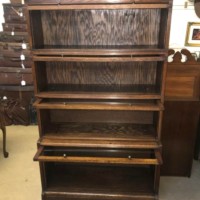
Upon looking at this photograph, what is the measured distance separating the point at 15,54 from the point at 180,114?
6.90 feet

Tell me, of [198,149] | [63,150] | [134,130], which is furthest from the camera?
[198,149]

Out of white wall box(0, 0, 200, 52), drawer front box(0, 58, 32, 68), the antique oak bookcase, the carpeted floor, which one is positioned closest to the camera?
the antique oak bookcase

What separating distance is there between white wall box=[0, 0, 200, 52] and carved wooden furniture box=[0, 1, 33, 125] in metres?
1.73

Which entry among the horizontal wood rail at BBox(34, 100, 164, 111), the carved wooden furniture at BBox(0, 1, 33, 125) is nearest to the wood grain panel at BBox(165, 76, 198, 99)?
the horizontal wood rail at BBox(34, 100, 164, 111)

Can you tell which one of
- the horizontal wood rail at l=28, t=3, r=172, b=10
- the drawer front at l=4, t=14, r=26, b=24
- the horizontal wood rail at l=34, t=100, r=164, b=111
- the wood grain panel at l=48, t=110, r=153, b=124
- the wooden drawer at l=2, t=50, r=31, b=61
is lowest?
the wood grain panel at l=48, t=110, r=153, b=124

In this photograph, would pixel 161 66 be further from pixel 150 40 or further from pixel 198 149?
pixel 198 149

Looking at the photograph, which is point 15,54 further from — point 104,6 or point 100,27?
point 104,6

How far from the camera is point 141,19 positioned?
164 cm

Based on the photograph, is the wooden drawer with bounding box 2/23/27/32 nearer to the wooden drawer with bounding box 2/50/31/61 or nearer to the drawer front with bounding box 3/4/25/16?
the drawer front with bounding box 3/4/25/16

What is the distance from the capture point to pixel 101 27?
1.68 metres

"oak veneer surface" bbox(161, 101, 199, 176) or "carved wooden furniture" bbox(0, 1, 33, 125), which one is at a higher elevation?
"carved wooden furniture" bbox(0, 1, 33, 125)

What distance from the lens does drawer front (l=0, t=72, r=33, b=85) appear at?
9.90ft

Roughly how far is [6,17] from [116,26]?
1.88 m

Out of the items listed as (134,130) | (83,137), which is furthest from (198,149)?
(83,137)
